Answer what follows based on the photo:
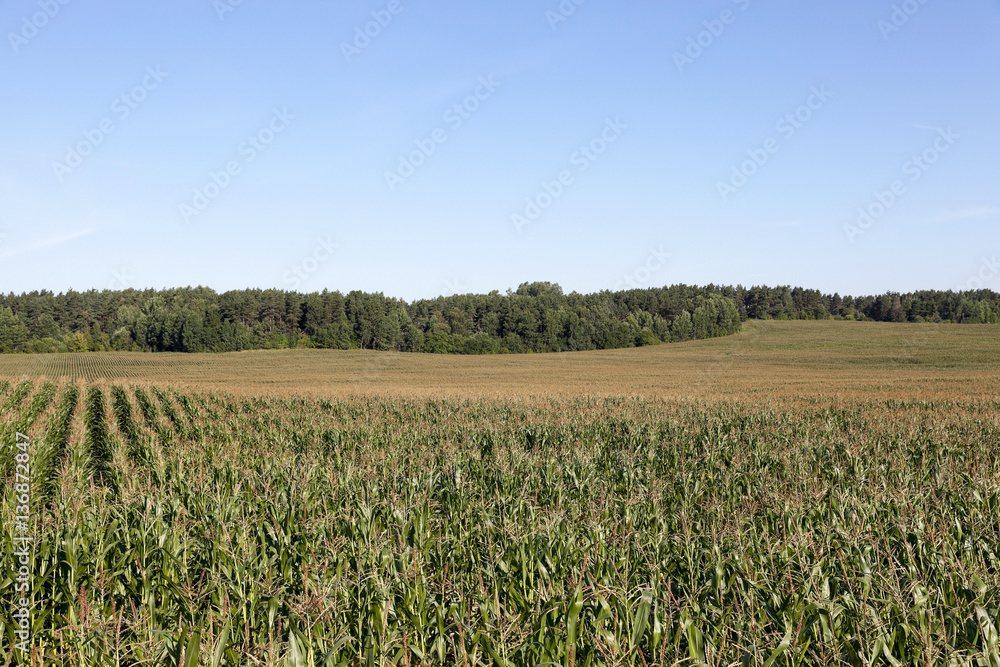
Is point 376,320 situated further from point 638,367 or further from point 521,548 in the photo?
point 521,548

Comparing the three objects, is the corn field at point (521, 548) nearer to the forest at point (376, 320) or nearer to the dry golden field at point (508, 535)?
the dry golden field at point (508, 535)

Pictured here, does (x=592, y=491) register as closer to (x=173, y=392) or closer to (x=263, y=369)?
(x=173, y=392)

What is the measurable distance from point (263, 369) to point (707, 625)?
251 ft

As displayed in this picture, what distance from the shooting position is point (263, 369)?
2975 inches

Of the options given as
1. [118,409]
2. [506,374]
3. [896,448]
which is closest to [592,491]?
[896,448]

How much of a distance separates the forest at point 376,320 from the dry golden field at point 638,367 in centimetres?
1856

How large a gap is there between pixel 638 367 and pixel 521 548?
236 feet

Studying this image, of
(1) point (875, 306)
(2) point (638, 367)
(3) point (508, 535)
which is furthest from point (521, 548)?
(1) point (875, 306)

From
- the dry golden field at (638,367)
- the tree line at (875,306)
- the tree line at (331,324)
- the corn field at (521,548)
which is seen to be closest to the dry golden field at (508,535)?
the corn field at (521,548)

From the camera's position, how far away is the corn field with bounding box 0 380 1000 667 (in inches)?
185

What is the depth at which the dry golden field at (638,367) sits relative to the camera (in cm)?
5072

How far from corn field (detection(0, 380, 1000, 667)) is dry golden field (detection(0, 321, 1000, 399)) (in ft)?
96.6

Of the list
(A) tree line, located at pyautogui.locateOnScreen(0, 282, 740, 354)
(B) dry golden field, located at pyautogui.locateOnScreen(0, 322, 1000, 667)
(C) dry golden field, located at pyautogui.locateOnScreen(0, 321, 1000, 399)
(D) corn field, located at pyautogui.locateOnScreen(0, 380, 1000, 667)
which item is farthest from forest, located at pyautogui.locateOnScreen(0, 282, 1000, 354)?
(D) corn field, located at pyautogui.locateOnScreen(0, 380, 1000, 667)

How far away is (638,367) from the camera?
76.2 meters
